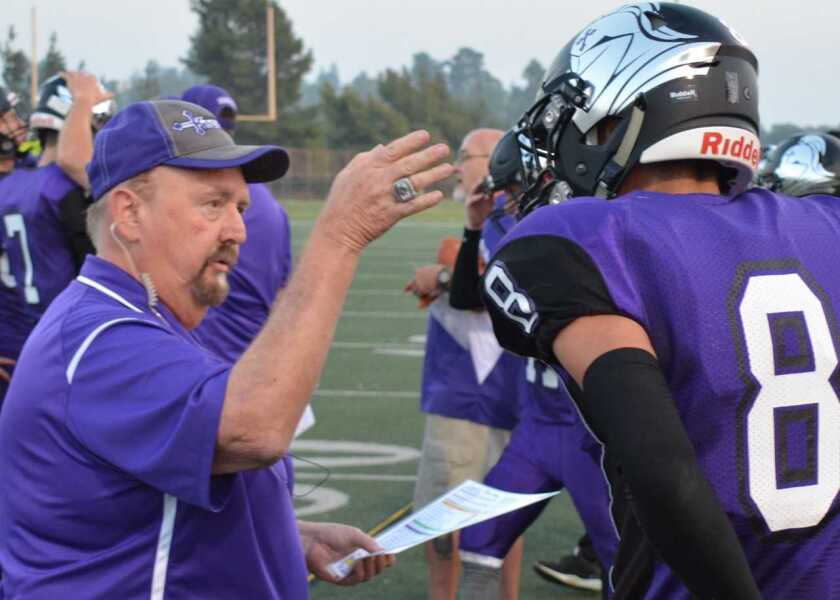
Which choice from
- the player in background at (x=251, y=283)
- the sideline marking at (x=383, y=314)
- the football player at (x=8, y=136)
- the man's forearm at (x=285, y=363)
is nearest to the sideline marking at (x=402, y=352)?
the sideline marking at (x=383, y=314)

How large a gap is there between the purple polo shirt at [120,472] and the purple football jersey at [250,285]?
2.45 m

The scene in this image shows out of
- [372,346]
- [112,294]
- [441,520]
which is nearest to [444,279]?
[441,520]

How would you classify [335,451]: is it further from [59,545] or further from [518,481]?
[59,545]

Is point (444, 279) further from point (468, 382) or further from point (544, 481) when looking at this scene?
point (544, 481)

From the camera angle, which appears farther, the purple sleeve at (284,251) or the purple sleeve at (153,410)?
the purple sleeve at (284,251)

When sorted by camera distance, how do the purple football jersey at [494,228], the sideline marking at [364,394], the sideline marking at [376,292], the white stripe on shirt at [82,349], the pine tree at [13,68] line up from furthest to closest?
the pine tree at [13,68] < the sideline marking at [376,292] < the sideline marking at [364,394] < the purple football jersey at [494,228] < the white stripe on shirt at [82,349]

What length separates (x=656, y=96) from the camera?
78.7 inches

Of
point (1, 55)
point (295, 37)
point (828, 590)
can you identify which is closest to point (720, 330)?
point (828, 590)

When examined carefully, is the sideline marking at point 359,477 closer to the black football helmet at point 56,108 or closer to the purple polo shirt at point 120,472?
the black football helmet at point 56,108

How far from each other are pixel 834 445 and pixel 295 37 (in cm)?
6155

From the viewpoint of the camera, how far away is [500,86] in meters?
148

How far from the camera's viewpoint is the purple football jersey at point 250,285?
467cm

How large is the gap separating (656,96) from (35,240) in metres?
3.59

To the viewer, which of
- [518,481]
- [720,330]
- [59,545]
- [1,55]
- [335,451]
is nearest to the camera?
[720,330]
